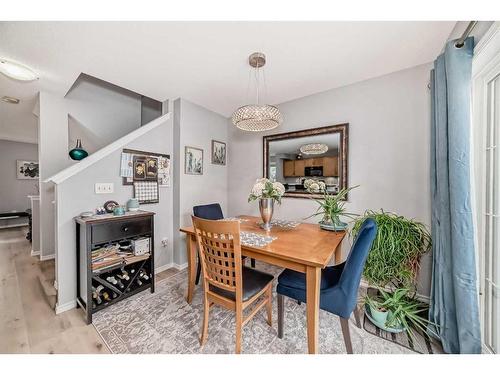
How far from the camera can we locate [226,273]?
1.28 m

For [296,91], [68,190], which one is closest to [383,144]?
[296,91]

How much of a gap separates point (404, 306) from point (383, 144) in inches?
59.2

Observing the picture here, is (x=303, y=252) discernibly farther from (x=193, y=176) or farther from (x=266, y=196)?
(x=193, y=176)

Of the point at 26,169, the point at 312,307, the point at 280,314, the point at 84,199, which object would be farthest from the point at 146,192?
the point at 26,169

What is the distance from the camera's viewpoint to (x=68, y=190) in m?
1.75

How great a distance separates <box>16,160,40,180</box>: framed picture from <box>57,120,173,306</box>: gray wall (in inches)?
219

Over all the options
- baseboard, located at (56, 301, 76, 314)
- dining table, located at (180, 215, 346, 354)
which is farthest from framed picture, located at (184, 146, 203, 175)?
baseboard, located at (56, 301, 76, 314)

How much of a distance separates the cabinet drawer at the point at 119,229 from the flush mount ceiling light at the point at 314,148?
6.71ft

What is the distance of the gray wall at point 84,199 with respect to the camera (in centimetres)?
172

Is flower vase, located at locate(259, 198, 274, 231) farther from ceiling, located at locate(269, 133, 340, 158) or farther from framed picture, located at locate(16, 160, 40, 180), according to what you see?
framed picture, located at locate(16, 160, 40, 180)

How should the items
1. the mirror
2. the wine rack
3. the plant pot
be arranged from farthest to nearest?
the mirror < the wine rack < the plant pot

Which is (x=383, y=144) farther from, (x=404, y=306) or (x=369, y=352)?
(x=369, y=352)

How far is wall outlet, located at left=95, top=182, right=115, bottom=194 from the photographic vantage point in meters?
1.95

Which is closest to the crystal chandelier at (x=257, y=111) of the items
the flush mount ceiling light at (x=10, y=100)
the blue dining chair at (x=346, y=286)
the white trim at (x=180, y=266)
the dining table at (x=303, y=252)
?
the dining table at (x=303, y=252)
